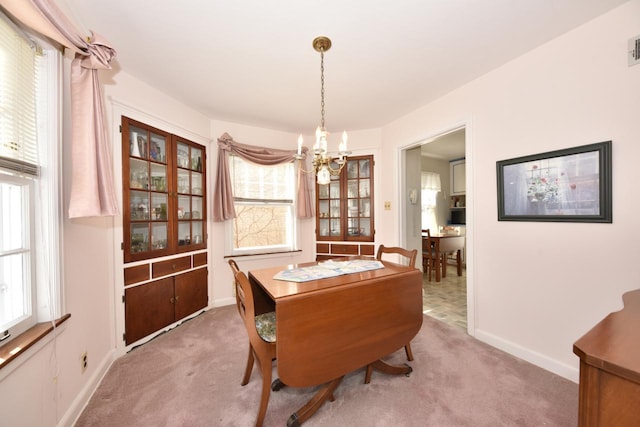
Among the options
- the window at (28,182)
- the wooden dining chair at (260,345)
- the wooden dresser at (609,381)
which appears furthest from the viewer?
the wooden dining chair at (260,345)

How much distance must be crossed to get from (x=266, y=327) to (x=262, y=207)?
2151 mm

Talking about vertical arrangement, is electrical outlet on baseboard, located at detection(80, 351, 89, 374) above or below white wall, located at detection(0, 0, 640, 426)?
below

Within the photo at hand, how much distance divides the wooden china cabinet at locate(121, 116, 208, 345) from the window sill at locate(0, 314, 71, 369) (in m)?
0.97

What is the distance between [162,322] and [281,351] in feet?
6.13

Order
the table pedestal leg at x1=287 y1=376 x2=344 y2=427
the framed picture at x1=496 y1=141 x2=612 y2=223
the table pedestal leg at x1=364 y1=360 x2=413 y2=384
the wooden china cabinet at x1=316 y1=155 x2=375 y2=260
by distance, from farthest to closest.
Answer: the wooden china cabinet at x1=316 y1=155 x2=375 y2=260, the table pedestal leg at x1=364 y1=360 x2=413 y2=384, the framed picture at x1=496 y1=141 x2=612 y2=223, the table pedestal leg at x1=287 y1=376 x2=344 y2=427

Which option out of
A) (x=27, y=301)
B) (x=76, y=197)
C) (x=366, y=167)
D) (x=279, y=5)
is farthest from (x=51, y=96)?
(x=366, y=167)

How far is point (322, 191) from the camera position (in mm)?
3766

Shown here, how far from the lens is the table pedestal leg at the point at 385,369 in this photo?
Answer: 170 cm

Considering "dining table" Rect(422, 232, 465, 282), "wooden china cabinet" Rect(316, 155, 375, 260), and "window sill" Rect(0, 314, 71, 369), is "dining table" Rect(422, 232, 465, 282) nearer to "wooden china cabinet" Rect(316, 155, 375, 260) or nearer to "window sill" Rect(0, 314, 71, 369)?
"wooden china cabinet" Rect(316, 155, 375, 260)

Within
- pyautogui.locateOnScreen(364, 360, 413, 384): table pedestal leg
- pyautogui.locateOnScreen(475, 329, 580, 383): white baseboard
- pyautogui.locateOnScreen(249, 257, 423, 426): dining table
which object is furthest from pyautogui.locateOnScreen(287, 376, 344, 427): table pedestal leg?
pyautogui.locateOnScreen(475, 329, 580, 383): white baseboard

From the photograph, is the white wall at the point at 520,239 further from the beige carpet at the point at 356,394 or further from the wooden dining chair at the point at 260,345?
the wooden dining chair at the point at 260,345

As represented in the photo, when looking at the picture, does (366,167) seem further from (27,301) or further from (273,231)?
(27,301)

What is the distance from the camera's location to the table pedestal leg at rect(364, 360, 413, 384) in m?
1.70

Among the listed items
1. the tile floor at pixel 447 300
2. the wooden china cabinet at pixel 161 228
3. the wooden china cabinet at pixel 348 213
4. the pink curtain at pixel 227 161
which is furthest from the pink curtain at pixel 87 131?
the tile floor at pixel 447 300
